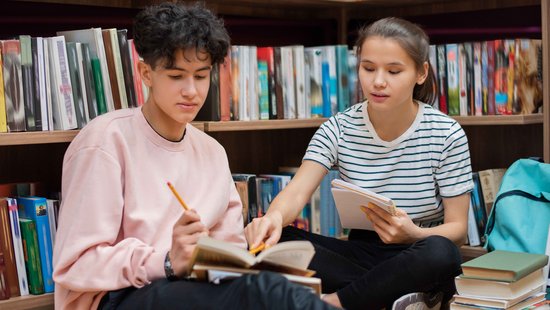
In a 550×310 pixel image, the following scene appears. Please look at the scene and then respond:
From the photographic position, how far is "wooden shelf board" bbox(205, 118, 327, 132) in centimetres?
227

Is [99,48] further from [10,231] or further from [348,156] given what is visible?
[348,156]

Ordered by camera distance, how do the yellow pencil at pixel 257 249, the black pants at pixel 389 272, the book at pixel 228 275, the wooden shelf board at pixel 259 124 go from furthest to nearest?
the wooden shelf board at pixel 259 124 < the black pants at pixel 389 272 < the yellow pencil at pixel 257 249 < the book at pixel 228 275

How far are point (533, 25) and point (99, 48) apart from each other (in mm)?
1393

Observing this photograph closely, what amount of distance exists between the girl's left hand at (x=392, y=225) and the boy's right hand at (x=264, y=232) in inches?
9.7

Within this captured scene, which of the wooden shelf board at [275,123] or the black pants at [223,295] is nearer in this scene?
the black pants at [223,295]

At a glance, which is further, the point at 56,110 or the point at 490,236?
the point at 490,236

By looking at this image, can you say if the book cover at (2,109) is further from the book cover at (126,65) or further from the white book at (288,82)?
the white book at (288,82)

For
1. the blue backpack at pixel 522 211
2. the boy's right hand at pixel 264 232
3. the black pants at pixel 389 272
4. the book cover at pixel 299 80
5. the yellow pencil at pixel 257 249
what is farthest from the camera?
the book cover at pixel 299 80

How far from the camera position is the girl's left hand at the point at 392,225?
1.97m

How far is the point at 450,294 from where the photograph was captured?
211cm

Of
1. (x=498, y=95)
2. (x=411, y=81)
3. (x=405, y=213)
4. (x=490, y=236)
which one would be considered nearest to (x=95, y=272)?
(x=405, y=213)

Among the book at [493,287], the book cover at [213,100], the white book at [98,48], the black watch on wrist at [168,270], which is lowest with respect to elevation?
the book at [493,287]

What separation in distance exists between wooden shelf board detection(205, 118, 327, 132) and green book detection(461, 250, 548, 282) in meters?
0.74

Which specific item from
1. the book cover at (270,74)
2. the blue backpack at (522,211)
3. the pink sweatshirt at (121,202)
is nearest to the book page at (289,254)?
the pink sweatshirt at (121,202)
